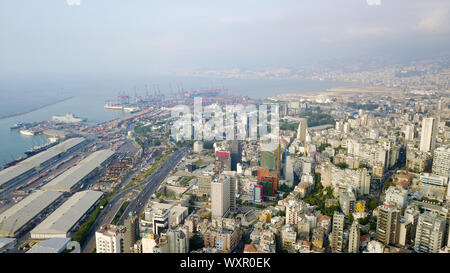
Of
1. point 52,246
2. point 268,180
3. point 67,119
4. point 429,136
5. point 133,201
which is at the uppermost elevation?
point 429,136

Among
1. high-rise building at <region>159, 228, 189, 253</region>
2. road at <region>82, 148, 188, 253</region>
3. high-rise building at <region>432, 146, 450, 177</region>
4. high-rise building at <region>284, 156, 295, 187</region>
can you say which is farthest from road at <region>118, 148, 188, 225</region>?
high-rise building at <region>432, 146, 450, 177</region>

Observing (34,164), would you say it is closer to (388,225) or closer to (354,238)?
(354,238)

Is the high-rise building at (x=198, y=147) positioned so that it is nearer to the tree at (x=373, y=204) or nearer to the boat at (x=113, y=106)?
the tree at (x=373, y=204)

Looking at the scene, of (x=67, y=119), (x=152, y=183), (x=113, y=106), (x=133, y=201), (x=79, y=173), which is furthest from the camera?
(x=113, y=106)

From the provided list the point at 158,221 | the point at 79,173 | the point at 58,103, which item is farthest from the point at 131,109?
the point at 158,221

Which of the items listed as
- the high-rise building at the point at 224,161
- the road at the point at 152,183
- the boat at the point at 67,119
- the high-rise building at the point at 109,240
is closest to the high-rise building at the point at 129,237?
the high-rise building at the point at 109,240

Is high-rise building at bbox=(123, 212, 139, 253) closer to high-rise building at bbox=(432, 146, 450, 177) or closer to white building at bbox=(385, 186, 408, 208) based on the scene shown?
white building at bbox=(385, 186, 408, 208)

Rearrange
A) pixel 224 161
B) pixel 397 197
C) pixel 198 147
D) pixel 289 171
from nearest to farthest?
1. pixel 397 197
2. pixel 289 171
3. pixel 224 161
4. pixel 198 147
